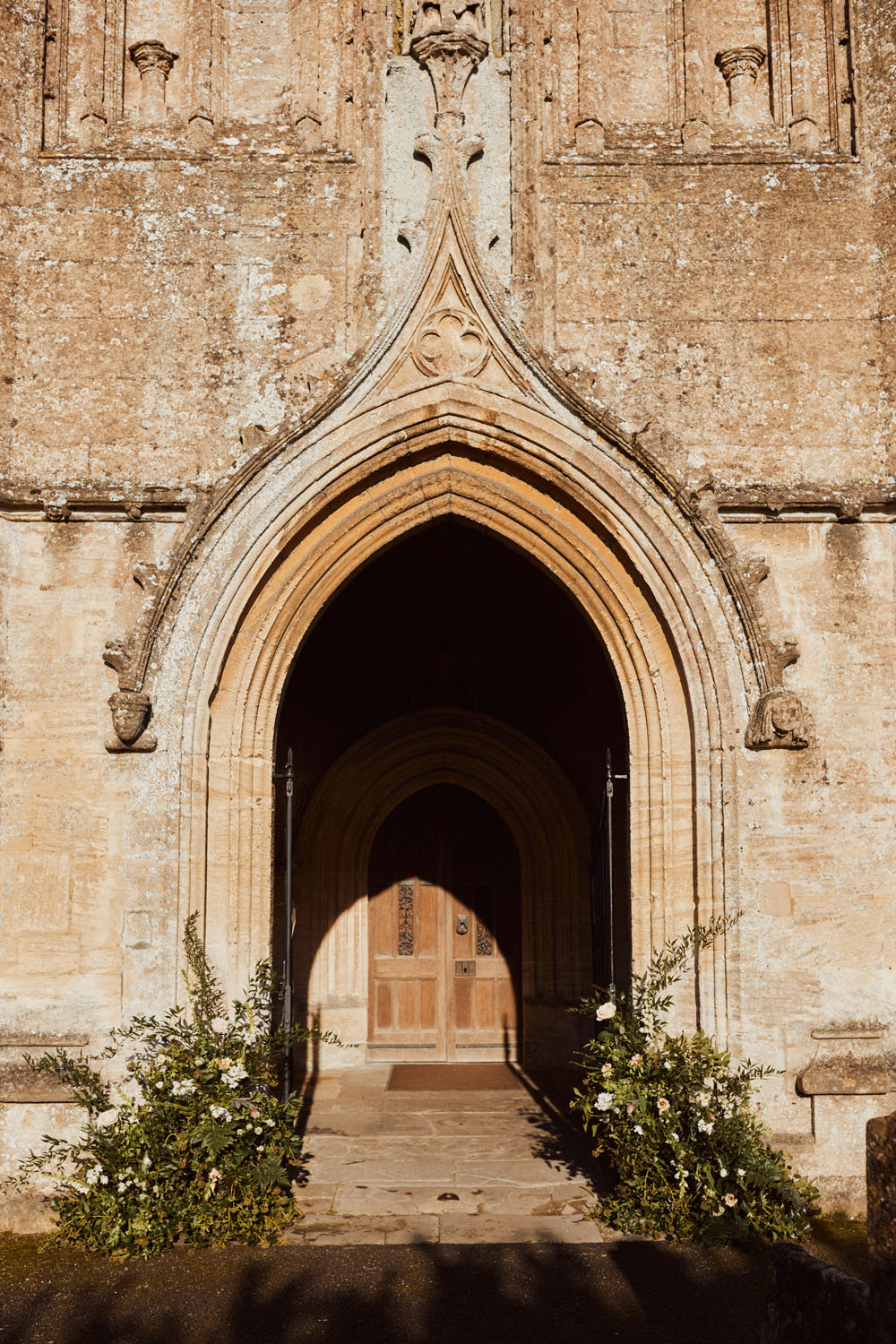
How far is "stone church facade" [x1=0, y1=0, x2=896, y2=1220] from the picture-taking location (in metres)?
6.00

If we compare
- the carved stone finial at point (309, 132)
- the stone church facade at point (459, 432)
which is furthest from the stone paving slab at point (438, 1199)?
the carved stone finial at point (309, 132)

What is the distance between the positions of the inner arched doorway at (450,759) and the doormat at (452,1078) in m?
0.22

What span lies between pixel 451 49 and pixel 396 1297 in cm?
632

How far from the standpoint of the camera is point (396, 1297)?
189 inches

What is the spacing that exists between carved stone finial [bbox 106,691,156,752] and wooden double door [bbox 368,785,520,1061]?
411 centimetres

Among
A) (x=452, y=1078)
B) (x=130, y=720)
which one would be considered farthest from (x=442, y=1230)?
(x=452, y=1078)

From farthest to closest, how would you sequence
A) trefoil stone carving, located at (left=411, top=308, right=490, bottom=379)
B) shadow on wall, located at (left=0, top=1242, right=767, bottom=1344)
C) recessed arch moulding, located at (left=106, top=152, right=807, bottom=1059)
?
trefoil stone carving, located at (left=411, top=308, right=490, bottom=379) → recessed arch moulding, located at (left=106, top=152, right=807, bottom=1059) → shadow on wall, located at (left=0, top=1242, right=767, bottom=1344)

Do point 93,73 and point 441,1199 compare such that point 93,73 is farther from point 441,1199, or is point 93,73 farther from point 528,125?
point 441,1199

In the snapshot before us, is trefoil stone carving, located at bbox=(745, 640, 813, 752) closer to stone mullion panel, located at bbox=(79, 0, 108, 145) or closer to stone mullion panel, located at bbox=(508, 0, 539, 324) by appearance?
stone mullion panel, located at bbox=(508, 0, 539, 324)

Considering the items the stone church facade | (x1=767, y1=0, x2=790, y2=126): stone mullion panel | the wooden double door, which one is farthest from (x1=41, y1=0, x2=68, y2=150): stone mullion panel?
the wooden double door

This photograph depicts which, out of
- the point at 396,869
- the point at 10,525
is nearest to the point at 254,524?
the point at 10,525

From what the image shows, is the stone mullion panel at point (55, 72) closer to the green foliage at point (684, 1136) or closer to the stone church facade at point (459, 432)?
the stone church facade at point (459, 432)

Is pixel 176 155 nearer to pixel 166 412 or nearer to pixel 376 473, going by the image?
pixel 166 412

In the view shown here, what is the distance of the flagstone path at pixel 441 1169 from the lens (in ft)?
18.6
